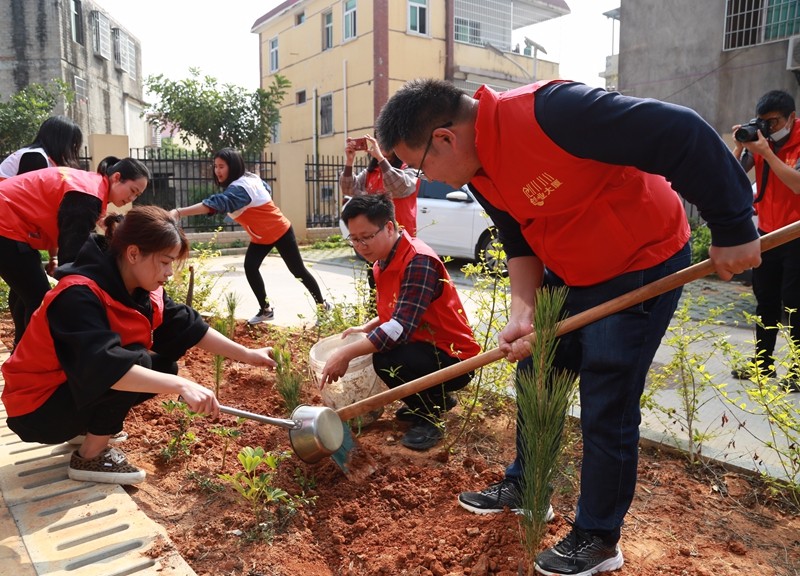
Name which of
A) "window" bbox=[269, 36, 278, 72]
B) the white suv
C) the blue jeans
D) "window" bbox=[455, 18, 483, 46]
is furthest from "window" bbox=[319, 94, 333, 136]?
the blue jeans

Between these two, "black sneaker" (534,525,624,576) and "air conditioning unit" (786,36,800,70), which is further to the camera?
"air conditioning unit" (786,36,800,70)

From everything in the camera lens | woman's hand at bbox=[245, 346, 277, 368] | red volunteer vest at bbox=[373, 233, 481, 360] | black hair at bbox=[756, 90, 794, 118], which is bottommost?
woman's hand at bbox=[245, 346, 277, 368]

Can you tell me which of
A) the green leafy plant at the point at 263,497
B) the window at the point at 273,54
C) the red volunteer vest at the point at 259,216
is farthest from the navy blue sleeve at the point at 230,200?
the window at the point at 273,54

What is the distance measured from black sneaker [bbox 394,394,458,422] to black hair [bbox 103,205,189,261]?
4.89 feet

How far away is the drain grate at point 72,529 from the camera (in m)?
1.99

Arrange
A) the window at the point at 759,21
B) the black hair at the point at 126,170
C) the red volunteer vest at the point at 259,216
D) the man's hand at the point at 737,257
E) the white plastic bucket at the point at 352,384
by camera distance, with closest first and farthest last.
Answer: the man's hand at the point at 737,257
the white plastic bucket at the point at 352,384
the black hair at the point at 126,170
the red volunteer vest at the point at 259,216
the window at the point at 759,21

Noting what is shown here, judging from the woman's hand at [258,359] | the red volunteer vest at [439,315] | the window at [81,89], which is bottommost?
the woman's hand at [258,359]

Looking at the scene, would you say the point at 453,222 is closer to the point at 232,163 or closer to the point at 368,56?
the point at 232,163

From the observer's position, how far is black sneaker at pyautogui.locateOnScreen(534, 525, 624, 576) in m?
1.92

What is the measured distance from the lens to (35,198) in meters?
3.48

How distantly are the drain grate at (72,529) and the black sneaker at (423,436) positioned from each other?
121cm

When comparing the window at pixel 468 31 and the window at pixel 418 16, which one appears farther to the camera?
the window at pixel 468 31

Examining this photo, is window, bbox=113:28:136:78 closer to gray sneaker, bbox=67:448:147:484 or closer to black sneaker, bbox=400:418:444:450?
gray sneaker, bbox=67:448:147:484

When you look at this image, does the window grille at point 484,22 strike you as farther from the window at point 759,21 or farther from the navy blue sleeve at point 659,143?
the navy blue sleeve at point 659,143
